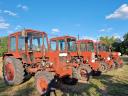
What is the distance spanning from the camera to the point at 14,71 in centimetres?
972

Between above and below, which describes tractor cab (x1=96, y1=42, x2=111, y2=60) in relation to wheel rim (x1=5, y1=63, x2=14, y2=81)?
above

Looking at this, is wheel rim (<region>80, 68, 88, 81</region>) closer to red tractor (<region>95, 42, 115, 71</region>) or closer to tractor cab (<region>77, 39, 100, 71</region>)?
tractor cab (<region>77, 39, 100, 71</region>)

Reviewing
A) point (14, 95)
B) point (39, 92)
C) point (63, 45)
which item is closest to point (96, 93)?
point (39, 92)

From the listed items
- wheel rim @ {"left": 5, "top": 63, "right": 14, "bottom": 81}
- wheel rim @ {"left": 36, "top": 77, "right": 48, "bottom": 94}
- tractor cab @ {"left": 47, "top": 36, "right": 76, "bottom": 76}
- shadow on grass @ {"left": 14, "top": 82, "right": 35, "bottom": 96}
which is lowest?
shadow on grass @ {"left": 14, "top": 82, "right": 35, "bottom": 96}

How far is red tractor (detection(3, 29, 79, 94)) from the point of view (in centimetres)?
962

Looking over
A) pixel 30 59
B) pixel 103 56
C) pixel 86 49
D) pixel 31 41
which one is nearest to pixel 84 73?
pixel 86 49

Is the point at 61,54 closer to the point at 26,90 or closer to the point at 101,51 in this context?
the point at 26,90

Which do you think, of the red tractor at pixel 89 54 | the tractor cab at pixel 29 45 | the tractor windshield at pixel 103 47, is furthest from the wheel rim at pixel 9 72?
the tractor windshield at pixel 103 47

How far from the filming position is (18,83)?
993cm

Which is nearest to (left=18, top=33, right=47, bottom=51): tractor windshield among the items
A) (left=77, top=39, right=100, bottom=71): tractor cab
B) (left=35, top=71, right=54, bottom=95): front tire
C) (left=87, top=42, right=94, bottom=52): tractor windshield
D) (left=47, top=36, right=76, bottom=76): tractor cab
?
(left=47, top=36, right=76, bottom=76): tractor cab

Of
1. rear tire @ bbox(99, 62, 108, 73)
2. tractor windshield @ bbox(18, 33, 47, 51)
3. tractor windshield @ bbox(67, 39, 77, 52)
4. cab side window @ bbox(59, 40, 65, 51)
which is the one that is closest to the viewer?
tractor windshield @ bbox(18, 33, 47, 51)

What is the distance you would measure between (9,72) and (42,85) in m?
2.26

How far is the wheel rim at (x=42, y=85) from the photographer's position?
8.53 metres

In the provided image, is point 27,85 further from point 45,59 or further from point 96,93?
point 96,93
